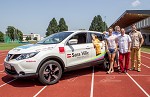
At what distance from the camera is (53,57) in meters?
6.96

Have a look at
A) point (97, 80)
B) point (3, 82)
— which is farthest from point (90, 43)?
point (3, 82)

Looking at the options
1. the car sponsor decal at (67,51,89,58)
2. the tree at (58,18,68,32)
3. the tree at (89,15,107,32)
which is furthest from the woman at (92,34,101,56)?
the tree at (58,18,68,32)

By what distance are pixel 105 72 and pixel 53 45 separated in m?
3.04

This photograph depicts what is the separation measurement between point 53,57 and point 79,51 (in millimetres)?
1177

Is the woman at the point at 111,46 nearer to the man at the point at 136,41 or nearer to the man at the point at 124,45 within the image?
the man at the point at 124,45

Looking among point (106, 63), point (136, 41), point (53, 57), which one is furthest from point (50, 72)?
point (136, 41)

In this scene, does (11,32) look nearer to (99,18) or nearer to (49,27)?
(49,27)

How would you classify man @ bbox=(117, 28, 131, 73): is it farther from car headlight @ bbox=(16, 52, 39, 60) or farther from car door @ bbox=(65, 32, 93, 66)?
car headlight @ bbox=(16, 52, 39, 60)

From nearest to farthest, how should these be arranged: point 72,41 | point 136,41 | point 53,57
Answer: point 53,57 < point 72,41 < point 136,41

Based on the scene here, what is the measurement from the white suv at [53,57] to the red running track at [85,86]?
44cm

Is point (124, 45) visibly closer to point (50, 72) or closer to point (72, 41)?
point (72, 41)

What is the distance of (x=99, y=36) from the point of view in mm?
9031

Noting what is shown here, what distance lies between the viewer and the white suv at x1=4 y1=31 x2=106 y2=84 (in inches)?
256

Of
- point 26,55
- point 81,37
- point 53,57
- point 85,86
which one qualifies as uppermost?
point 81,37
